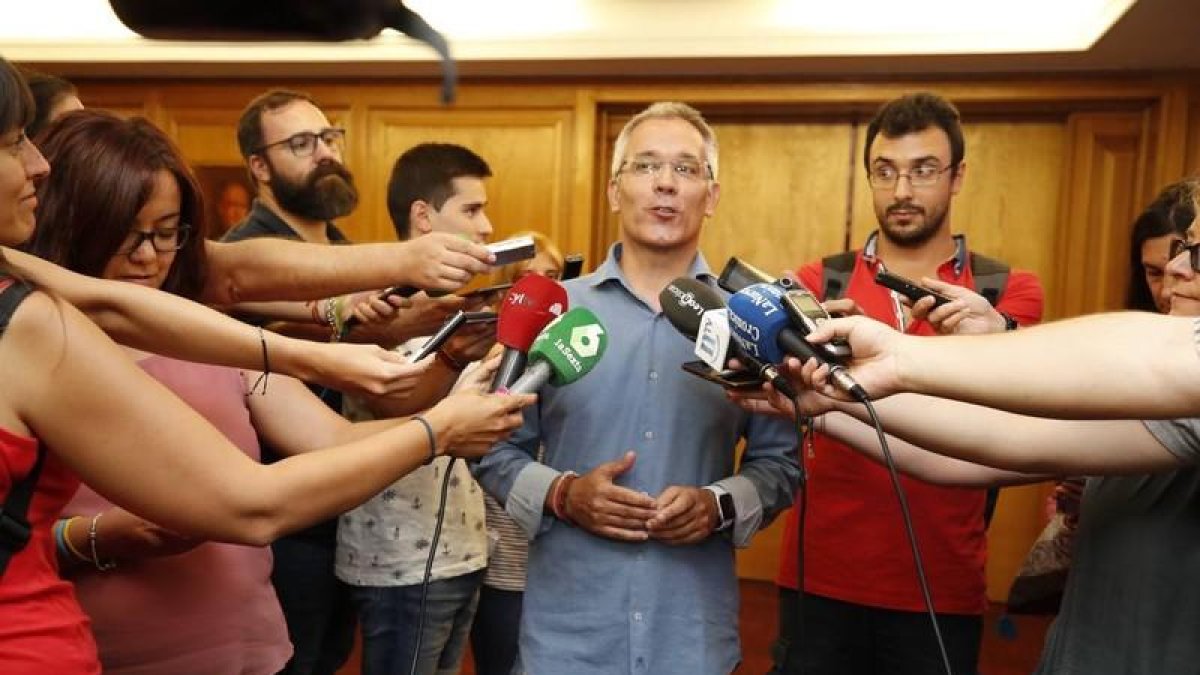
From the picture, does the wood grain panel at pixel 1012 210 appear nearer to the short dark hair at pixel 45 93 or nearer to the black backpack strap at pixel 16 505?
the short dark hair at pixel 45 93

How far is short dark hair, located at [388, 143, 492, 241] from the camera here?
2.57m

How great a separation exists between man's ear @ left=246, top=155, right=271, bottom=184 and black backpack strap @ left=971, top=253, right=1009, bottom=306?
1.84 meters

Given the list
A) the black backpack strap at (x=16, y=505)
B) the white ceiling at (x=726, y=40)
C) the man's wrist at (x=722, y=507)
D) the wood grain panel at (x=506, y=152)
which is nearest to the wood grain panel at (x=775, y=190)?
the wood grain panel at (x=506, y=152)

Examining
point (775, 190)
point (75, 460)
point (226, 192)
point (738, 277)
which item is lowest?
point (75, 460)

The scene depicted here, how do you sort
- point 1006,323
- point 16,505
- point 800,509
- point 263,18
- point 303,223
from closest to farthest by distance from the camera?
point 263,18 < point 16,505 < point 800,509 < point 1006,323 < point 303,223

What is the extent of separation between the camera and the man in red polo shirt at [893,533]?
1868 millimetres

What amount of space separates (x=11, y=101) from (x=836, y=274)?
1575 mm

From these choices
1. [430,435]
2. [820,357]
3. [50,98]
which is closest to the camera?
[820,357]

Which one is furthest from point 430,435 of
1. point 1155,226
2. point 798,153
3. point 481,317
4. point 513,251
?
point 798,153

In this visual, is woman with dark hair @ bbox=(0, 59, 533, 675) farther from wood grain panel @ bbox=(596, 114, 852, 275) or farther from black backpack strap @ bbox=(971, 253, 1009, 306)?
wood grain panel @ bbox=(596, 114, 852, 275)

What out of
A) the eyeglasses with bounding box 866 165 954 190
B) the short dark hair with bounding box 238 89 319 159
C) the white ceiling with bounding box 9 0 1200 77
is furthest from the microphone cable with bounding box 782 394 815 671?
the white ceiling with bounding box 9 0 1200 77

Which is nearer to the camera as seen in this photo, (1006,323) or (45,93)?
(1006,323)

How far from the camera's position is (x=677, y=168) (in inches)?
67.1

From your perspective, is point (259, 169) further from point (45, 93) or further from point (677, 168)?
point (677, 168)
